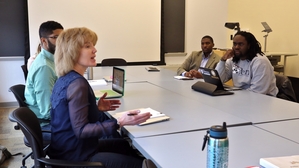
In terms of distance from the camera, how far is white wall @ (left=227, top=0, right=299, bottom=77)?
587cm

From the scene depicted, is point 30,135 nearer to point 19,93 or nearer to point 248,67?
point 19,93

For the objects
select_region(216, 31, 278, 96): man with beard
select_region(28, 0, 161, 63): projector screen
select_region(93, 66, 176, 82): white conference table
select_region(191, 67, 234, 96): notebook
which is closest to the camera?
select_region(191, 67, 234, 96): notebook

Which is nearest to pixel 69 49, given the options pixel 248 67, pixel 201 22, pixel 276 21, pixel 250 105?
pixel 250 105

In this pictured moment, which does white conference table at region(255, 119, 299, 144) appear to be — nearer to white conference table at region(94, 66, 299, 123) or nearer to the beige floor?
white conference table at region(94, 66, 299, 123)

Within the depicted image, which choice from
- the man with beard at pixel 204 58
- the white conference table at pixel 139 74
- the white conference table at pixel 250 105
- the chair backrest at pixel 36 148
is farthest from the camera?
the man with beard at pixel 204 58

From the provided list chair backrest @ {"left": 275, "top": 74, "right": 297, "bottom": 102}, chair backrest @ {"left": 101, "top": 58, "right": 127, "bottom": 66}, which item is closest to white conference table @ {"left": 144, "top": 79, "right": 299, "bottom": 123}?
chair backrest @ {"left": 275, "top": 74, "right": 297, "bottom": 102}

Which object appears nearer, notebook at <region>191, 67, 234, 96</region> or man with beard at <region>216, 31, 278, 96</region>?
notebook at <region>191, 67, 234, 96</region>

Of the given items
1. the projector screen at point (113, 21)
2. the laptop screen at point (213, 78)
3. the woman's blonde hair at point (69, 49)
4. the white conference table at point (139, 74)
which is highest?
the projector screen at point (113, 21)

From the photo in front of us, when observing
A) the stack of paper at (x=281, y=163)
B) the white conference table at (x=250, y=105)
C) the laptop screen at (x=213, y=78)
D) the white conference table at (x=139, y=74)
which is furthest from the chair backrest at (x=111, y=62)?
the stack of paper at (x=281, y=163)

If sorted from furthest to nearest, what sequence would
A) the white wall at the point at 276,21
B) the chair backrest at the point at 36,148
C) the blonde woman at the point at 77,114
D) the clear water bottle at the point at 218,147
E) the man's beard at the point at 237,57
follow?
the white wall at the point at 276,21 < the man's beard at the point at 237,57 < the blonde woman at the point at 77,114 < the chair backrest at the point at 36,148 < the clear water bottle at the point at 218,147

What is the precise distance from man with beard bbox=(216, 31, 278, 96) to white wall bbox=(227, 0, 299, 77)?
131 inches

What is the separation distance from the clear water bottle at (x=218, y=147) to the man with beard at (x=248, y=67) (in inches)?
75.7

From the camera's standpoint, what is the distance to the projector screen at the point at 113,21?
4992 millimetres

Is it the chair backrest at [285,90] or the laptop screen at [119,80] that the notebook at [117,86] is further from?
the chair backrest at [285,90]
